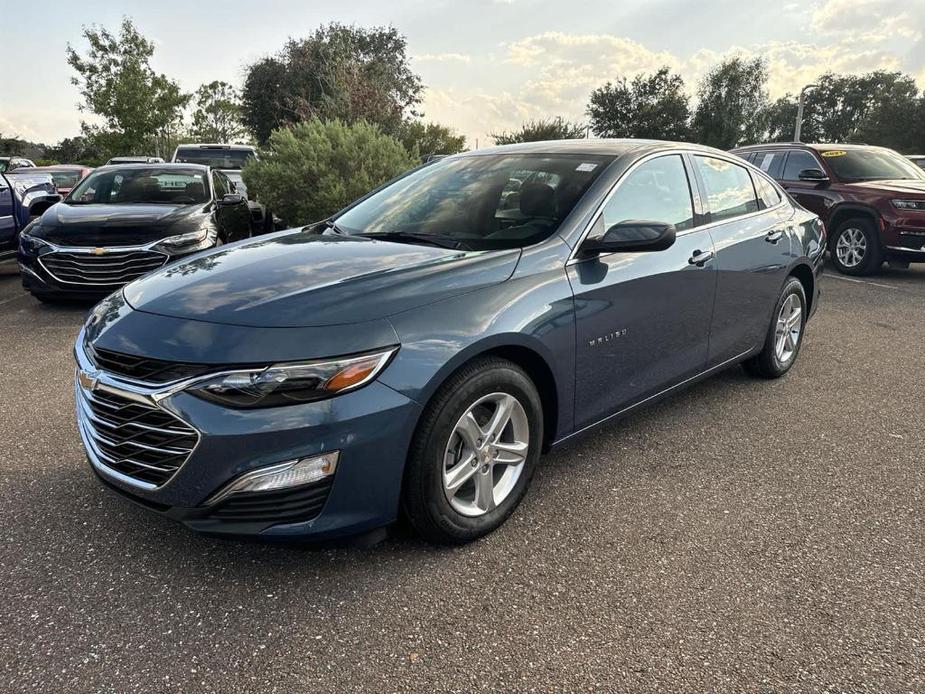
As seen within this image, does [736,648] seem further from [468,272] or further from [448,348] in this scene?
[468,272]

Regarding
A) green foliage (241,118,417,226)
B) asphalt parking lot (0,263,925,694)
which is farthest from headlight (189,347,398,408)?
green foliage (241,118,417,226)

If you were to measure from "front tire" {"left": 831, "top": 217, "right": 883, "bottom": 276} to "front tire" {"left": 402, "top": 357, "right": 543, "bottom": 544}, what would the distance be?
8291mm

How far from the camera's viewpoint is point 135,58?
28.3 meters

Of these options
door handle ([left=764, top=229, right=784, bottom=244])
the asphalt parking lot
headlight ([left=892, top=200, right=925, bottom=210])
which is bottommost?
the asphalt parking lot

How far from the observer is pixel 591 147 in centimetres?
366

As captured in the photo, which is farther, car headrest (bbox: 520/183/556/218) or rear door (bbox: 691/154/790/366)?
rear door (bbox: 691/154/790/366)

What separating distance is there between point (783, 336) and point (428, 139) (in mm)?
15653

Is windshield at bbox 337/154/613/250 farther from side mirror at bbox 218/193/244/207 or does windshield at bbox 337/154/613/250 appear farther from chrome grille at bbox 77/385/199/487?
side mirror at bbox 218/193/244/207

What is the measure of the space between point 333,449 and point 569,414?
3.88ft

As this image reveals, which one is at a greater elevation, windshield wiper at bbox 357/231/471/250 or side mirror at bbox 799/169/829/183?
side mirror at bbox 799/169/829/183

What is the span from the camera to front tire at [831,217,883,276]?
9.14 meters

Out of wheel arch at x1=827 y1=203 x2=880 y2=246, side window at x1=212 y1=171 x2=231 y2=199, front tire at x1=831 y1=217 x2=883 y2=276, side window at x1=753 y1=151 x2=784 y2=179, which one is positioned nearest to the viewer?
side window at x1=212 y1=171 x2=231 y2=199

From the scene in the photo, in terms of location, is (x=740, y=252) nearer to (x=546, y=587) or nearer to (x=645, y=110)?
(x=546, y=587)

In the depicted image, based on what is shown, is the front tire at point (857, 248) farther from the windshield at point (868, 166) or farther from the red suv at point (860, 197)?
the windshield at point (868, 166)
